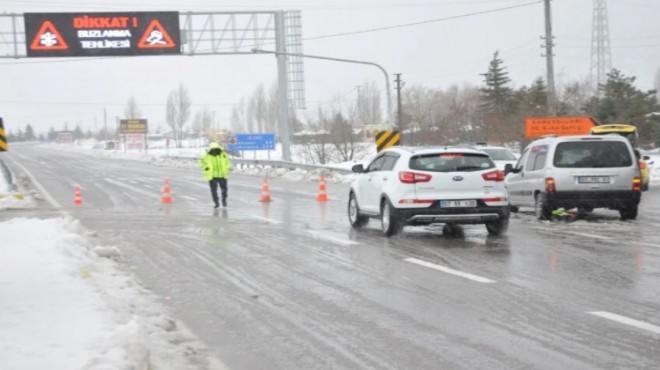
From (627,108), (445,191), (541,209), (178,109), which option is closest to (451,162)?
(445,191)

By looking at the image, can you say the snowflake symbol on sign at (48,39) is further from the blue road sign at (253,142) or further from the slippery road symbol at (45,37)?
the blue road sign at (253,142)

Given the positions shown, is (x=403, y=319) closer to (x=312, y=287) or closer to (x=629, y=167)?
(x=312, y=287)

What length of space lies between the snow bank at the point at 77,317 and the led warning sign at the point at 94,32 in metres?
30.1

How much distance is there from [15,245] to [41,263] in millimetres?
2211

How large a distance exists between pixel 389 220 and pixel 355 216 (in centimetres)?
223

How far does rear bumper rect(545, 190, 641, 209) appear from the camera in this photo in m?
15.7

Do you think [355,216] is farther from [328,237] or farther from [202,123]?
[202,123]

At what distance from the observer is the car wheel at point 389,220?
44.9ft

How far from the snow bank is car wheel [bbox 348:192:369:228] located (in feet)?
19.0

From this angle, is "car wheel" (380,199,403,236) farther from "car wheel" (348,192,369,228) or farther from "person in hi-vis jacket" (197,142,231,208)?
"person in hi-vis jacket" (197,142,231,208)

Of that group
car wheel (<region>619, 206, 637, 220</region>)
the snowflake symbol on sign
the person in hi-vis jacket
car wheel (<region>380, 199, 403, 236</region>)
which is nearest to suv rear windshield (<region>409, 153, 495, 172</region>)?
car wheel (<region>380, 199, 403, 236</region>)

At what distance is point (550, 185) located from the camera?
15.9 meters

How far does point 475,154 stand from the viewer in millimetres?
13867

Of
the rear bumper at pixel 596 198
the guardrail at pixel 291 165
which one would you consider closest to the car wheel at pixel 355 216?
the rear bumper at pixel 596 198
